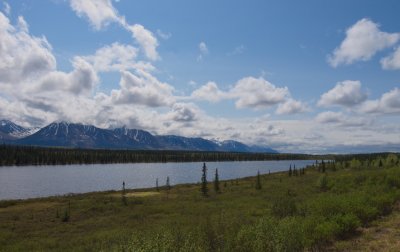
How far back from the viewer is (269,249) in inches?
566

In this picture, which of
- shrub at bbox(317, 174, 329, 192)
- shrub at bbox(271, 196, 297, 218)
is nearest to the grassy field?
shrub at bbox(271, 196, 297, 218)

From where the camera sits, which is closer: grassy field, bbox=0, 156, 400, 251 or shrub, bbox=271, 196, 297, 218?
grassy field, bbox=0, 156, 400, 251

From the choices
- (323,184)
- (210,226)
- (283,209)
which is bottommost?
(323,184)

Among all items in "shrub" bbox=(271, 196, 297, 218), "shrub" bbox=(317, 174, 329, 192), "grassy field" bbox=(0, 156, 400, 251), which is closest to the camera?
"grassy field" bbox=(0, 156, 400, 251)

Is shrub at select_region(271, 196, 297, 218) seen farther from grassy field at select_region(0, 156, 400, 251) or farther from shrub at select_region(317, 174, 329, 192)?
shrub at select_region(317, 174, 329, 192)

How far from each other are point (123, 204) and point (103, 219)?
1292 cm

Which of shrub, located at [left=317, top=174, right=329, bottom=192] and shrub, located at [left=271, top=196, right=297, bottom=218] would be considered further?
shrub, located at [left=317, top=174, right=329, bottom=192]

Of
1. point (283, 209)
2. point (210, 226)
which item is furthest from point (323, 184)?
point (210, 226)

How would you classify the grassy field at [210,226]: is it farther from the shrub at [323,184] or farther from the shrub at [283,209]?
the shrub at [323,184]

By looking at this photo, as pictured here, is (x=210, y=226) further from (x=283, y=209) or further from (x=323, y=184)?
(x=323, y=184)

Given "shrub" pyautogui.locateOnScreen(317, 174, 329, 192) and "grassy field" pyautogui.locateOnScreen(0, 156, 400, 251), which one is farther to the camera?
"shrub" pyautogui.locateOnScreen(317, 174, 329, 192)

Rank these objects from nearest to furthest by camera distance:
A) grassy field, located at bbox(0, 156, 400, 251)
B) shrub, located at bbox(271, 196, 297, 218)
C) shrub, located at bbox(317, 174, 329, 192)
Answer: grassy field, located at bbox(0, 156, 400, 251) → shrub, located at bbox(271, 196, 297, 218) → shrub, located at bbox(317, 174, 329, 192)

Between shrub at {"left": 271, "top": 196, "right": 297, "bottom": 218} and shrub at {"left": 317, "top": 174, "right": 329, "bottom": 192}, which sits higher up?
shrub at {"left": 271, "top": 196, "right": 297, "bottom": 218}

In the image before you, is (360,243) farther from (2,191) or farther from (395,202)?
(2,191)
